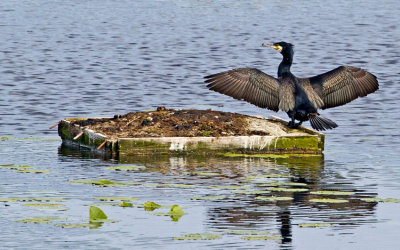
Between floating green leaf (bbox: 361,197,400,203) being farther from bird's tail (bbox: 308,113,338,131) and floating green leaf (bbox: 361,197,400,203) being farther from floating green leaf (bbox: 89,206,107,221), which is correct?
bird's tail (bbox: 308,113,338,131)

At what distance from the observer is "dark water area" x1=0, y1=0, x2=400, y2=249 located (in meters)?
12.5

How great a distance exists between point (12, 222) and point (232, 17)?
38.3m

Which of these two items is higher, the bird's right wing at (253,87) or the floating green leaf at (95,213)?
the bird's right wing at (253,87)

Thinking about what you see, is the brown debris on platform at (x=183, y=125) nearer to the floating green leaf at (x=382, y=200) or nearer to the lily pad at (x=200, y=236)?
the floating green leaf at (x=382, y=200)

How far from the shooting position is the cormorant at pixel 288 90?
18734 mm

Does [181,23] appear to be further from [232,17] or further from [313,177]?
[313,177]

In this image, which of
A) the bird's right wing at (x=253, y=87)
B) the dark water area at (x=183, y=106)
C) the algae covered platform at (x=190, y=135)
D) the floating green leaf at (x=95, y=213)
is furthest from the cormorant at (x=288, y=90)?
the floating green leaf at (x=95, y=213)

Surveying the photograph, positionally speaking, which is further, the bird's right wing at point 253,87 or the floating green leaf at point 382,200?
the bird's right wing at point 253,87

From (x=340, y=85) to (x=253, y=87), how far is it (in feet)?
5.55

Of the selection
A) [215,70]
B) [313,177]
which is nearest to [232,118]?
[313,177]

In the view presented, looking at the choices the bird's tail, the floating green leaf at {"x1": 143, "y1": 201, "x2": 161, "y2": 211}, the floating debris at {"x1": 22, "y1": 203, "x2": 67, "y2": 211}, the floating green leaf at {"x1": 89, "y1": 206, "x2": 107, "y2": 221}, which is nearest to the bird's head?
the bird's tail

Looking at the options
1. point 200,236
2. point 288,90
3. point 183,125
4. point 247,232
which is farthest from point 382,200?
point 288,90

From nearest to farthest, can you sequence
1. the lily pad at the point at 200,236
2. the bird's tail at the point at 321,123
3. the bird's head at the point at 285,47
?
the lily pad at the point at 200,236, the bird's tail at the point at 321,123, the bird's head at the point at 285,47

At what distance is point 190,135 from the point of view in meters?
17.9
